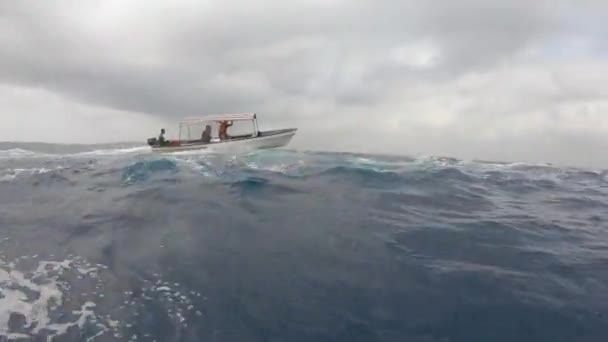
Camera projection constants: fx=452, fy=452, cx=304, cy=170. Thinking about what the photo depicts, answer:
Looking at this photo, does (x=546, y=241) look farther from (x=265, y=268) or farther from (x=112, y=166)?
(x=112, y=166)

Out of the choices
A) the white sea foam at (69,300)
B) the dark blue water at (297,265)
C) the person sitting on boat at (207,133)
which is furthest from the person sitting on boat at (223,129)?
the white sea foam at (69,300)

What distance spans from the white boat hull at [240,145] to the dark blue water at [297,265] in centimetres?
2571

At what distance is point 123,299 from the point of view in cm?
955

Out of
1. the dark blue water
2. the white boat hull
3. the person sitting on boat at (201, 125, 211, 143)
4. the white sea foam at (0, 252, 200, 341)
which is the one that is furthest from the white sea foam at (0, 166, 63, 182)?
the person sitting on boat at (201, 125, 211, 143)

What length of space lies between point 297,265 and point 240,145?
120 feet

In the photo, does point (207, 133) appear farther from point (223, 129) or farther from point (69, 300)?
point (69, 300)

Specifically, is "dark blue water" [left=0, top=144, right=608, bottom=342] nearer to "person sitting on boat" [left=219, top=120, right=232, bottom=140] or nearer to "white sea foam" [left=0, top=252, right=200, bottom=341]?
"white sea foam" [left=0, top=252, right=200, bottom=341]

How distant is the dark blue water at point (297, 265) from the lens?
8633 mm

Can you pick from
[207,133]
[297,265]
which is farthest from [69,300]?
[207,133]

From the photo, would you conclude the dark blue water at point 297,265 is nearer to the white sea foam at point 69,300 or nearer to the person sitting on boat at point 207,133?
the white sea foam at point 69,300

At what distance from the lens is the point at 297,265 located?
11602 mm

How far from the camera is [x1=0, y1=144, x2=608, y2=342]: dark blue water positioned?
8633 millimetres

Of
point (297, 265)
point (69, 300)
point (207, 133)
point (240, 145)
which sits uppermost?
point (207, 133)

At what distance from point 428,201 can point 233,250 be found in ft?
33.0
